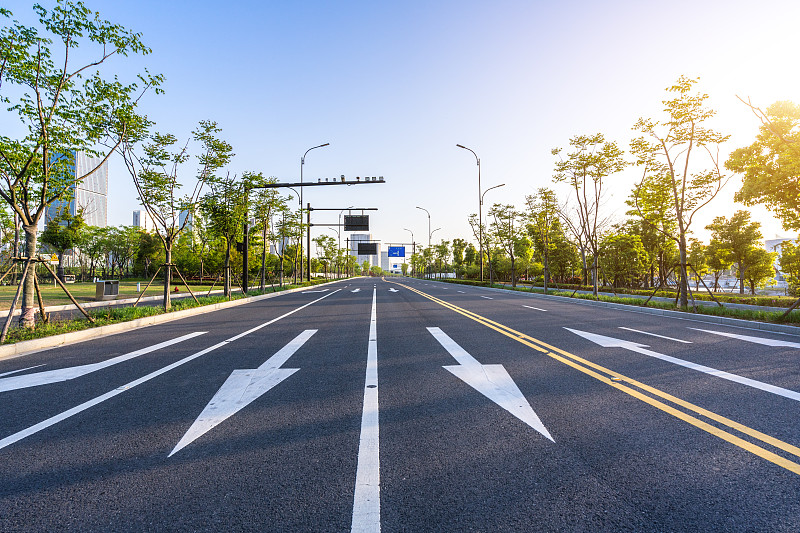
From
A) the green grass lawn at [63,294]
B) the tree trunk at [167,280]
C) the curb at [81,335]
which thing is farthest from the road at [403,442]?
the green grass lawn at [63,294]

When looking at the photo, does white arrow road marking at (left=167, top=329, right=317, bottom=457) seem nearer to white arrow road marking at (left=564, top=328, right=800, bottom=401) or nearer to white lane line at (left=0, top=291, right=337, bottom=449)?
white lane line at (left=0, top=291, right=337, bottom=449)

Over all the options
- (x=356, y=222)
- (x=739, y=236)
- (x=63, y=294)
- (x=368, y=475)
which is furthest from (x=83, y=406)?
(x=739, y=236)

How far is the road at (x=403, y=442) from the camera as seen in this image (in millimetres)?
2297

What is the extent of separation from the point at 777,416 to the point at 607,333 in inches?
215

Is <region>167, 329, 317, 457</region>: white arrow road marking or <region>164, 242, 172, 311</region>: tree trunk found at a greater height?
<region>164, 242, 172, 311</region>: tree trunk

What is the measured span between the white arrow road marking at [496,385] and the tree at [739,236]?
45057mm

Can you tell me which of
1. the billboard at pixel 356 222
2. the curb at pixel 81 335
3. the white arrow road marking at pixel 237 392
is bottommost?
the curb at pixel 81 335

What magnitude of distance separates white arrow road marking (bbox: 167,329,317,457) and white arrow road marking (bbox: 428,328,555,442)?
2541 mm

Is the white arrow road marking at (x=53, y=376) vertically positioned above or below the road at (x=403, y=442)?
below

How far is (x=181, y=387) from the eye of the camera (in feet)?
16.1

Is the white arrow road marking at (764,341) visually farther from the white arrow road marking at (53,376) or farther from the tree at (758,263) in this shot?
the tree at (758,263)

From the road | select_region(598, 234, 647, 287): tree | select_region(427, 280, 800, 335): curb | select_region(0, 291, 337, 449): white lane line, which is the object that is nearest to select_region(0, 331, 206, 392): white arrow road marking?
the road

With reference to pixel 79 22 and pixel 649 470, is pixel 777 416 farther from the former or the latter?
pixel 79 22

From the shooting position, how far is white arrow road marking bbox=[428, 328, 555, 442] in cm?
383
